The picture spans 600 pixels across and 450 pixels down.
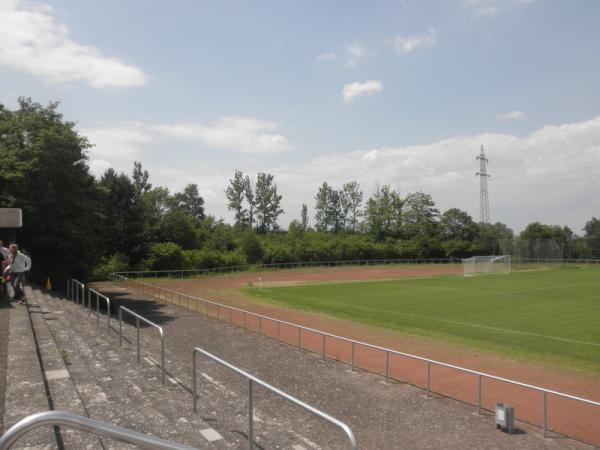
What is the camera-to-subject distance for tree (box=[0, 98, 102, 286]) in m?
27.3

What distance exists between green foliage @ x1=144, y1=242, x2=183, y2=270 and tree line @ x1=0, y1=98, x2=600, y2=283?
11cm

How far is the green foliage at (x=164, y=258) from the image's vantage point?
5400 centimetres

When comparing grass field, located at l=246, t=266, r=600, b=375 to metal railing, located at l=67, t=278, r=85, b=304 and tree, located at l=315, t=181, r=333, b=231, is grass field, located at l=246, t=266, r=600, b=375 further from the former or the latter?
tree, located at l=315, t=181, r=333, b=231

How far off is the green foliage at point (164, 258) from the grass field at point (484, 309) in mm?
17229

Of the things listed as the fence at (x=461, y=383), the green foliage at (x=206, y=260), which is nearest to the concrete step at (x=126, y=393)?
the fence at (x=461, y=383)

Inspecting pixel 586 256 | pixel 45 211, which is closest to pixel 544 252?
pixel 586 256

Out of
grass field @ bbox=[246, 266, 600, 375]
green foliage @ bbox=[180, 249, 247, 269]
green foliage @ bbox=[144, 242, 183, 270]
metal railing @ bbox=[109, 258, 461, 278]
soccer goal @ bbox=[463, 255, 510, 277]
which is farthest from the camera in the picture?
soccer goal @ bbox=[463, 255, 510, 277]

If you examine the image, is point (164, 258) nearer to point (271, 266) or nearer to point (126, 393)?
point (271, 266)

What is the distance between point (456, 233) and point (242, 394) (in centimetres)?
9516

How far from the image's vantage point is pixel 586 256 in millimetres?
84875

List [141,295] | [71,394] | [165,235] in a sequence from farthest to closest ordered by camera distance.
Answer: [165,235] → [141,295] → [71,394]

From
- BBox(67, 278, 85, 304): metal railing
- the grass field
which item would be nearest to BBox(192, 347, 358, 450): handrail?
the grass field

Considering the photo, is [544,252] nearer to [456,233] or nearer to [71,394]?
[456,233]

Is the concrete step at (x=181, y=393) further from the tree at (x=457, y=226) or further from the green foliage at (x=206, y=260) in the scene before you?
the tree at (x=457, y=226)
